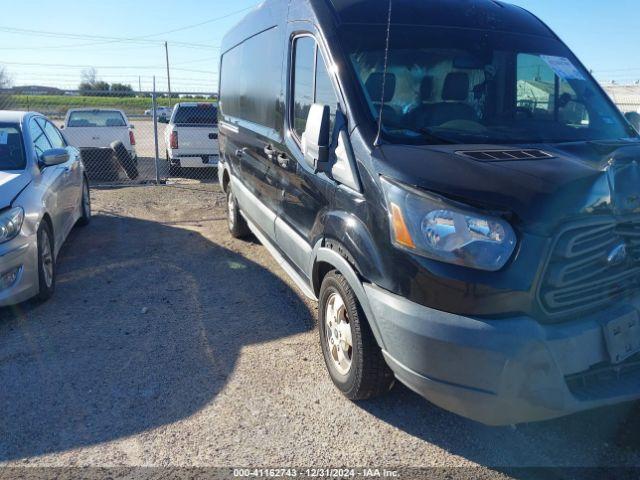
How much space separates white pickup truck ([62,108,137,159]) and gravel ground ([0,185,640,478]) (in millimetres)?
7862

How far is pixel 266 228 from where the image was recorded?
502cm

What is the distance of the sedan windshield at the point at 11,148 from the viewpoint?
16.9 ft

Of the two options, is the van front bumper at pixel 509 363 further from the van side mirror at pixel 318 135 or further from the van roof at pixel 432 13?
the van roof at pixel 432 13

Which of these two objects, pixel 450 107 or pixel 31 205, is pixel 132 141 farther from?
pixel 450 107

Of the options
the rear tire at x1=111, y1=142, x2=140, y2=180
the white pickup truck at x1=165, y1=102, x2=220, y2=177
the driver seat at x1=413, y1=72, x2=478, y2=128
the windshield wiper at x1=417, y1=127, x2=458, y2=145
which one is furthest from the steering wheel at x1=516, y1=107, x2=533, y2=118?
the rear tire at x1=111, y1=142, x2=140, y2=180

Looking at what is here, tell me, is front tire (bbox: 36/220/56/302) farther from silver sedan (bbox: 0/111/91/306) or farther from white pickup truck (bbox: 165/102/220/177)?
white pickup truck (bbox: 165/102/220/177)

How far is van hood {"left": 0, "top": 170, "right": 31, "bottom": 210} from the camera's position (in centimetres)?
440

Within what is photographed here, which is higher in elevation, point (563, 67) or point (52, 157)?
point (563, 67)

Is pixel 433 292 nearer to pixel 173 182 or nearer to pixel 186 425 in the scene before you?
pixel 186 425

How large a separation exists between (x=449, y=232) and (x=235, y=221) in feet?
15.4

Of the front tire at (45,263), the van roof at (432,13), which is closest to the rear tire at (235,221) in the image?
the front tire at (45,263)

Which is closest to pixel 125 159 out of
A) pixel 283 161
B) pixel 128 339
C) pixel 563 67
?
pixel 128 339

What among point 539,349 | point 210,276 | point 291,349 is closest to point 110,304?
Answer: point 210,276

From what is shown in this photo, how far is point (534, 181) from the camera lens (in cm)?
254
